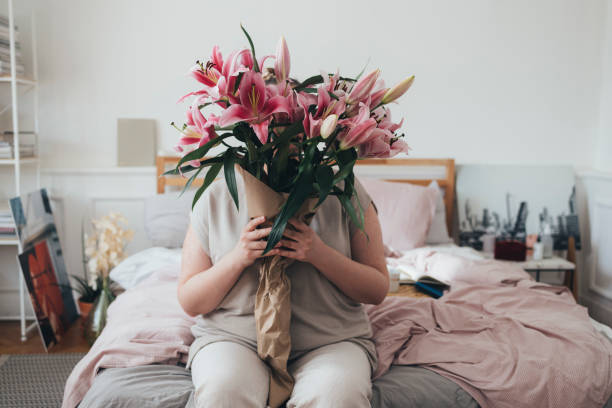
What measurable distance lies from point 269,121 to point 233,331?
1.76 feet

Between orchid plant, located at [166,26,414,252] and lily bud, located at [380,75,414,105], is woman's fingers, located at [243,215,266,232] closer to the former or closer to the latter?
orchid plant, located at [166,26,414,252]

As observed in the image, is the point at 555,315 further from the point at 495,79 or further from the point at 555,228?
the point at 495,79

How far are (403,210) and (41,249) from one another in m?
2.02

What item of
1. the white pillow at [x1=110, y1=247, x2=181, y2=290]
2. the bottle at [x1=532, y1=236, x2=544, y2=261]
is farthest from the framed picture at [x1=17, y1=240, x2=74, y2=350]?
the bottle at [x1=532, y1=236, x2=544, y2=261]

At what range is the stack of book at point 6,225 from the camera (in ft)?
8.73

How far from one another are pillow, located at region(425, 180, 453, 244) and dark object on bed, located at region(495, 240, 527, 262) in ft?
1.01

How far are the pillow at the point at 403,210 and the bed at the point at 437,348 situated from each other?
59 cm

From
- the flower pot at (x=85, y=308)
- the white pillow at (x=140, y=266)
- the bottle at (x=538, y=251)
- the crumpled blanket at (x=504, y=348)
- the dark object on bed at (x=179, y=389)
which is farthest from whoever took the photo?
the bottle at (x=538, y=251)

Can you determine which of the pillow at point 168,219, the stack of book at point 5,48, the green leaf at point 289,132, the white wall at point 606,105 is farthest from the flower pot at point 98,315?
the white wall at point 606,105

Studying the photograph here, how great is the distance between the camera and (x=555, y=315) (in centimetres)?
168

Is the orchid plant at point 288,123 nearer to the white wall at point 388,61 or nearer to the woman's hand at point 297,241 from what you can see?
the woman's hand at point 297,241

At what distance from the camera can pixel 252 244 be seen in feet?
3.71

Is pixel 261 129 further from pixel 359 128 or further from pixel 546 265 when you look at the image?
pixel 546 265

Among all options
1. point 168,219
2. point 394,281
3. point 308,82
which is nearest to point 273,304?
point 308,82
